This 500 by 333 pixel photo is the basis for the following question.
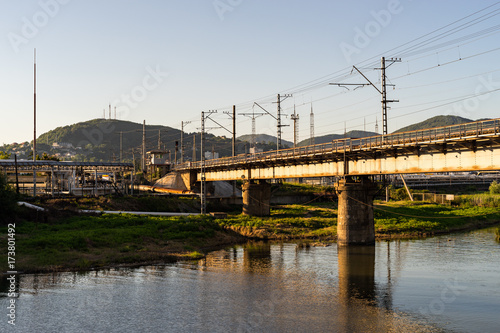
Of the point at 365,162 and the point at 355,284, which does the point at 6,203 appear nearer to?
the point at 355,284

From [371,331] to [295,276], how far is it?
14.5 metres

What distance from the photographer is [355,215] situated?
57.9m

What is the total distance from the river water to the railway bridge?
8012 millimetres

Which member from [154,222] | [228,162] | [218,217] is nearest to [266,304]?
[154,222]

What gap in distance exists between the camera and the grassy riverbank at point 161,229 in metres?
46.9

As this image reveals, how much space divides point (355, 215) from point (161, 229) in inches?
937

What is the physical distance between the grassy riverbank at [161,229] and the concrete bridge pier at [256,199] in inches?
107

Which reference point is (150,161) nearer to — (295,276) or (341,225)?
(341,225)

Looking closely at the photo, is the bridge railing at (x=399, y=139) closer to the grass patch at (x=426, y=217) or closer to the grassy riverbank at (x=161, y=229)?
the grassy riverbank at (x=161, y=229)

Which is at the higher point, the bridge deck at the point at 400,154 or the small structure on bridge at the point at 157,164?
the small structure on bridge at the point at 157,164

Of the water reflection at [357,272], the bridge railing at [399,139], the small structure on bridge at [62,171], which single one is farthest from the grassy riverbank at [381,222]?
the small structure on bridge at [62,171]

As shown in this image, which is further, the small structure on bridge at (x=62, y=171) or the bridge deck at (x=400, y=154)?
the small structure on bridge at (x=62, y=171)

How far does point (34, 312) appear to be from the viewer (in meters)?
30.6

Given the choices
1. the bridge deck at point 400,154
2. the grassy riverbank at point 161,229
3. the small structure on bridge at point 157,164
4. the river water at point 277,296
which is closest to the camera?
the river water at point 277,296
